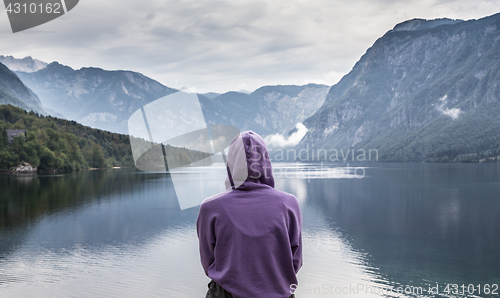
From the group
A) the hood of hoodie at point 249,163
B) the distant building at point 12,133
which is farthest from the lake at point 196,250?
the distant building at point 12,133

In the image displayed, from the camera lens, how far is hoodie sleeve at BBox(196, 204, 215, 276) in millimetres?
2760

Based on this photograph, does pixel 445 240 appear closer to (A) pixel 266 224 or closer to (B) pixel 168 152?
(B) pixel 168 152

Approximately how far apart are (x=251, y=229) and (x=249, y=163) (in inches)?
19.6

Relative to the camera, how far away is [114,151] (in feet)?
447

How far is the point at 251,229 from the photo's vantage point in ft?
8.93

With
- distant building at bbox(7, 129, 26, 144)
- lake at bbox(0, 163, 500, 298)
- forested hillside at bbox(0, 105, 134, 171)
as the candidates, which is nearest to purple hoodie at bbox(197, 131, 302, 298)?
lake at bbox(0, 163, 500, 298)

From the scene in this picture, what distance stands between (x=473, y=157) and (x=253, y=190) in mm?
186536

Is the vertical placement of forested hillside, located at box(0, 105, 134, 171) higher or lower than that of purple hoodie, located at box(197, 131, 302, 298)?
higher

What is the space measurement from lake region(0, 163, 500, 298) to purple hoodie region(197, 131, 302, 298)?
11234mm

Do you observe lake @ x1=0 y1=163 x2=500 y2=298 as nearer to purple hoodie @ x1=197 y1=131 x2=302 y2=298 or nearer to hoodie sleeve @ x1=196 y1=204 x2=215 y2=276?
hoodie sleeve @ x1=196 y1=204 x2=215 y2=276

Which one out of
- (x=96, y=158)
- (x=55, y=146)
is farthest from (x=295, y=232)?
(x=96, y=158)

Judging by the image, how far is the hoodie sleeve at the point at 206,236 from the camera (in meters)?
2.76

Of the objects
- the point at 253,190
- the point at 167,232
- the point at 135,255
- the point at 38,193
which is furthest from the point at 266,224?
the point at 38,193

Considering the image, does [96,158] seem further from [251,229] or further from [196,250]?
[251,229]
